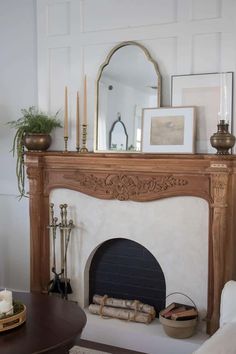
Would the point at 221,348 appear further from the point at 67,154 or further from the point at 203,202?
the point at 67,154

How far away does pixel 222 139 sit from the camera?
9.61 feet

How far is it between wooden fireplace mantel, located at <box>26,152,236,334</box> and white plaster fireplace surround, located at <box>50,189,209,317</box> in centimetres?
6

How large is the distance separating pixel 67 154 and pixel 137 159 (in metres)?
0.59

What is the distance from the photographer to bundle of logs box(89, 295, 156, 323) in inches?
133

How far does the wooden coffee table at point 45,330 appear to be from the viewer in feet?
7.22

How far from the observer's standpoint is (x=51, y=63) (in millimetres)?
3801

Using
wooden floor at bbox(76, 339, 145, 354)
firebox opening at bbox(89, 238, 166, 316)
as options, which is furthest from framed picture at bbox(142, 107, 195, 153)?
wooden floor at bbox(76, 339, 145, 354)

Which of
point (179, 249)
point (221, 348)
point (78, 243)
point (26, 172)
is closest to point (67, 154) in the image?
point (26, 172)

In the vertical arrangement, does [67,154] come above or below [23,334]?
above

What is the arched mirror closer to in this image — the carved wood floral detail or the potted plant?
the carved wood floral detail

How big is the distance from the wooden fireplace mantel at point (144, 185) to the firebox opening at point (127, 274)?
0.40 m

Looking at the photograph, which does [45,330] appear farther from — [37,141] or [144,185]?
[37,141]

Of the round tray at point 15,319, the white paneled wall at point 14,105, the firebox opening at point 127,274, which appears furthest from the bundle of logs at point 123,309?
the round tray at point 15,319

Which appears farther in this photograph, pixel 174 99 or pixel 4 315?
pixel 174 99
